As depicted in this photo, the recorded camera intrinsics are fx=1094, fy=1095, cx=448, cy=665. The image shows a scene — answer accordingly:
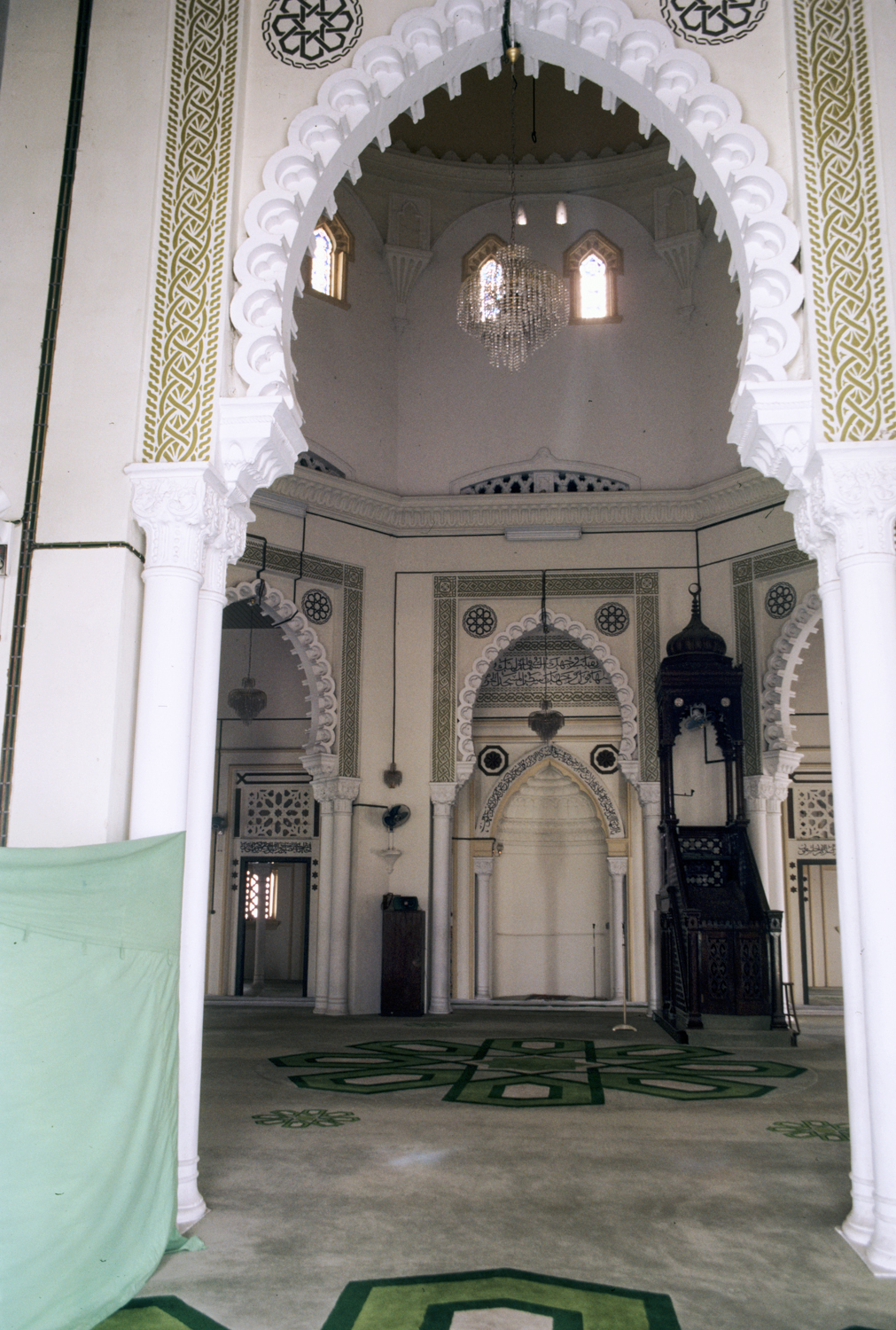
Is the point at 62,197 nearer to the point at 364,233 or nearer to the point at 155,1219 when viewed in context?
the point at 155,1219

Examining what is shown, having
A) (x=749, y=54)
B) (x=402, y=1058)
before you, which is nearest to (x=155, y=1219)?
(x=402, y=1058)

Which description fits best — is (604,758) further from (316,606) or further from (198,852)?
(198,852)

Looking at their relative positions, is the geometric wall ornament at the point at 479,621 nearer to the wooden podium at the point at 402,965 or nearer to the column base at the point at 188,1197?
the wooden podium at the point at 402,965

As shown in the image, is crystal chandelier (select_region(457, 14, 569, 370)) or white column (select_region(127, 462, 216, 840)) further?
crystal chandelier (select_region(457, 14, 569, 370))

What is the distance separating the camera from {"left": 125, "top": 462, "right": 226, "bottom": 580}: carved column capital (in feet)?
11.6

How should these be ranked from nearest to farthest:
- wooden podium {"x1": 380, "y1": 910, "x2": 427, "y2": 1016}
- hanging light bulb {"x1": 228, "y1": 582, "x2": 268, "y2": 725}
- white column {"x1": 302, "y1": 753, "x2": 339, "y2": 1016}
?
wooden podium {"x1": 380, "y1": 910, "x2": 427, "y2": 1016} → white column {"x1": 302, "y1": 753, "x2": 339, "y2": 1016} → hanging light bulb {"x1": 228, "y1": 582, "x2": 268, "y2": 725}

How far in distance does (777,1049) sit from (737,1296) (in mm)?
4688

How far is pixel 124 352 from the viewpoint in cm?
369

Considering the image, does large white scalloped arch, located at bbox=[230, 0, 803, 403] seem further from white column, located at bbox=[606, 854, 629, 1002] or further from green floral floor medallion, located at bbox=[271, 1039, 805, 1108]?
white column, located at bbox=[606, 854, 629, 1002]

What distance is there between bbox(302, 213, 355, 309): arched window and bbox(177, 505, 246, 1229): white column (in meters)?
6.16

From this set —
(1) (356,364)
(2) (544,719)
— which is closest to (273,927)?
(2) (544,719)

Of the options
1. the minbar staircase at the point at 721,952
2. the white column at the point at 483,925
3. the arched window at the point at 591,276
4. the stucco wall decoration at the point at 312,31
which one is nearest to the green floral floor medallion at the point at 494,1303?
the stucco wall decoration at the point at 312,31

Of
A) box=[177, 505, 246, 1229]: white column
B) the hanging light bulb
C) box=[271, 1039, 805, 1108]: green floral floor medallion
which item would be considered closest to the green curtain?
box=[177, 505, 246, 1229]: white column

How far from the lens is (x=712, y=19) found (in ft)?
12.6
